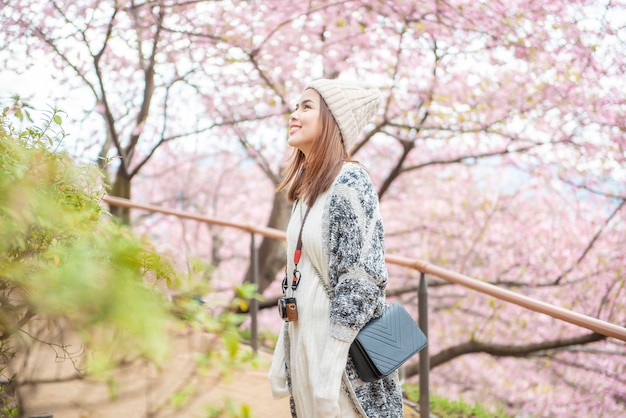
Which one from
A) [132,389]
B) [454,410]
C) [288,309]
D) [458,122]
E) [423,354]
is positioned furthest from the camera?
[458,122]

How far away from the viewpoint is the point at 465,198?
25.4ft

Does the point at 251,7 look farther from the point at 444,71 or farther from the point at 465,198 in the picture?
the point at 465,198

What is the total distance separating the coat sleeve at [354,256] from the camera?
1598 mm

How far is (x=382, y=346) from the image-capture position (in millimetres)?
1650

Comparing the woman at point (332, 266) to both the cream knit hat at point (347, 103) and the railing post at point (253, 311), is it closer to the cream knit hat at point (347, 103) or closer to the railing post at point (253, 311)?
the cream knit hat at point (347, 103)

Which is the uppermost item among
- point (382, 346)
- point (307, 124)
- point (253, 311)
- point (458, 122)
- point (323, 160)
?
point (458, 122)

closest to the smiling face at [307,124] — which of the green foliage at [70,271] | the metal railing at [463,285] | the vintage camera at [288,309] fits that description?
the vintage camera at [288,309]

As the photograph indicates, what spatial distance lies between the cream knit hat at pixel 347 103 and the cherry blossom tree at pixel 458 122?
2824mm

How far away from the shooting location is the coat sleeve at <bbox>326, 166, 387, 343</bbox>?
1.60 m

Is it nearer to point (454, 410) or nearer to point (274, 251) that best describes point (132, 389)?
point (454, 410)

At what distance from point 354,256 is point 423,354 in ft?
4.29

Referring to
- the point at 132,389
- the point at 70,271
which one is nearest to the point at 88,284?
the point at 70,271

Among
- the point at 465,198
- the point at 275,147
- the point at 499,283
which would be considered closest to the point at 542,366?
the point at 499,283

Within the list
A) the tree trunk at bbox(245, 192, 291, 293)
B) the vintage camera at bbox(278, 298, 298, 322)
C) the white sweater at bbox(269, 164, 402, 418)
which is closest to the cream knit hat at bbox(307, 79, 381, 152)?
the white sweater at bbox(269, 164, 402, 418)
